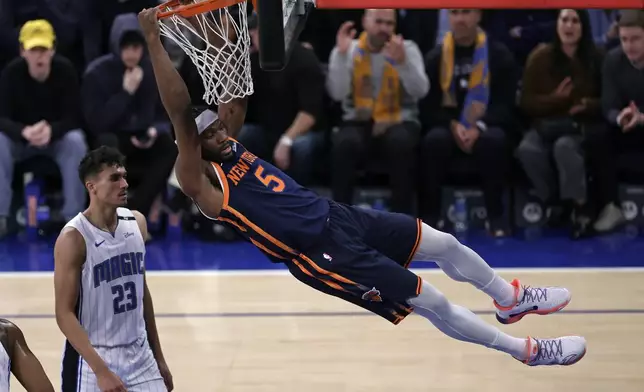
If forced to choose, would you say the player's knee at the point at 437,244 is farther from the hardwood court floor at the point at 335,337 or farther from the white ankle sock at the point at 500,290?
the hardwood court floor at the point at 335,337

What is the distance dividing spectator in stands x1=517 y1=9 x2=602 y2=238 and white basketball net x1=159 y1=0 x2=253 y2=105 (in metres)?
4.33

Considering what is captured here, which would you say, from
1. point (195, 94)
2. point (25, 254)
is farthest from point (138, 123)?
point (25, 254)

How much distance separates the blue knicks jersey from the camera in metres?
5.39

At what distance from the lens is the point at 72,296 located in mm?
4738

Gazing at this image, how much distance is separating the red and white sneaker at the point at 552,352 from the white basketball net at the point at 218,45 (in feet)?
6.36

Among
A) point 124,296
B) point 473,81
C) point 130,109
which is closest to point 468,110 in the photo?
point 473,81

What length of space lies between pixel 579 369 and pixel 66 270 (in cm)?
319

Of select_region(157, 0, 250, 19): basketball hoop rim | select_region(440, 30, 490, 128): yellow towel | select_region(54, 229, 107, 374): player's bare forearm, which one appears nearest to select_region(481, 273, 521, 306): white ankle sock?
select_region(157, 0, 250, 19): basketball hoop rim

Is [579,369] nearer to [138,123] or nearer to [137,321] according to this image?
[137,321]

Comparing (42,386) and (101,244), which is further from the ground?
(101,244)

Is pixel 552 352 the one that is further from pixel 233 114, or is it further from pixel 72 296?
pixel 72 296

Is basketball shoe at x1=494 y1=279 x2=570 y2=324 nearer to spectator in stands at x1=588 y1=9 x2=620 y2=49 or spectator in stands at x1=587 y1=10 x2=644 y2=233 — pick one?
spectator in stands at x1=587 y1=10 x2=644 y2=233

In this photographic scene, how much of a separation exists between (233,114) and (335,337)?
6.25ft

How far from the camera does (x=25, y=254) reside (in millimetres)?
9047
